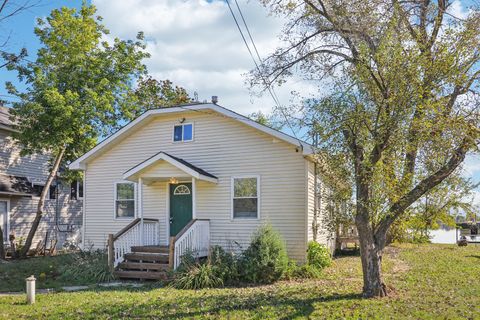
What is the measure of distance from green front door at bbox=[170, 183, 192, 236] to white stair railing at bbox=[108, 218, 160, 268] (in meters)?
0.61

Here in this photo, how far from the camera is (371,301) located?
8500 mm

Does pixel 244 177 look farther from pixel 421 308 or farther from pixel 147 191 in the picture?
pixel 421 308

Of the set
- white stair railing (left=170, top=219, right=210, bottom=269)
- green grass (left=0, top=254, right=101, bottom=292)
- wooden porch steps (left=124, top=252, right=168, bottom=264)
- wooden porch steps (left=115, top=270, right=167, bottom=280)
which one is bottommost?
green grass (left=0, top=254, right=101, bottom=292)

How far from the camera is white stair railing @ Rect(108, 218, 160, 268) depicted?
13156 millimetres

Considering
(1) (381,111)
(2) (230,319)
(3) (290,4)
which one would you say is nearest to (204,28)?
(3) (290,4)

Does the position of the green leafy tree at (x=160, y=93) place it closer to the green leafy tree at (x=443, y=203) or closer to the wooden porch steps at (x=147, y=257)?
the wooden porch steps at (x=147, y=257)

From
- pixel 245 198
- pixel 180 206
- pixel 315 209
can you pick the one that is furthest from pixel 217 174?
pixel 315 209

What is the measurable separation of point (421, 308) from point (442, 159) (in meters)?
2.81

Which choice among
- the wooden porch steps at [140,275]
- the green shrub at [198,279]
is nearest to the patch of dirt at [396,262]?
the green shrub at [198,279]

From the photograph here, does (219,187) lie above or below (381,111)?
below

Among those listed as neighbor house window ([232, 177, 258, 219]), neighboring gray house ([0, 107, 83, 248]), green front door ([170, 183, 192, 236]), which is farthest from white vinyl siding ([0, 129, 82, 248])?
neighbor house window ([232, 177, 258, 219])

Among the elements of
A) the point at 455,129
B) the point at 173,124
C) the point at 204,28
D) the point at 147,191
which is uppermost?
the point at 204,28

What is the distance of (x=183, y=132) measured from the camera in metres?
15.3

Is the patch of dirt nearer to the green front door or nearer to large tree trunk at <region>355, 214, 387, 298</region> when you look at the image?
large tree trunk at <region>355, 214, 387, 298</region>
